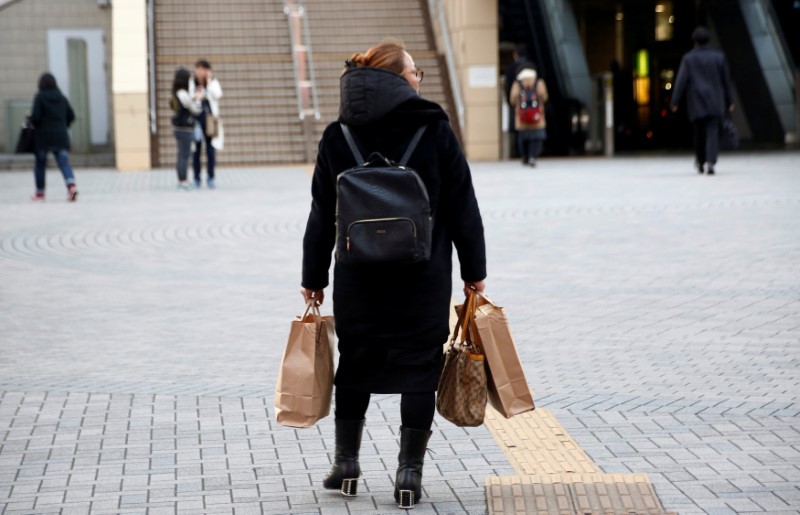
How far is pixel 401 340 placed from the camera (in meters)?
4.19

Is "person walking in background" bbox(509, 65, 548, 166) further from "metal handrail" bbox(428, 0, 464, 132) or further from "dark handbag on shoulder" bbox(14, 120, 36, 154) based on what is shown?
"dark handbag on shoulder" bbox(14, 120, 36, 154)

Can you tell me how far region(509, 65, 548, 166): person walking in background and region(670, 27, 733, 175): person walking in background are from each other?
12.2 feet

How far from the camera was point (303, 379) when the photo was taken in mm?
4227

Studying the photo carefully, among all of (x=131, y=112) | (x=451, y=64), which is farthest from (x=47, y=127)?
(x=451, y=64)

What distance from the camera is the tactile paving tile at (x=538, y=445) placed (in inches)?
183

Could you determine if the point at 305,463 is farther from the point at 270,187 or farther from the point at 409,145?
the point at 270,187

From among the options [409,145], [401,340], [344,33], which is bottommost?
[401,340]

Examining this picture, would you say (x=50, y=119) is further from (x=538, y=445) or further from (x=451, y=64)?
(x=538, y=445)

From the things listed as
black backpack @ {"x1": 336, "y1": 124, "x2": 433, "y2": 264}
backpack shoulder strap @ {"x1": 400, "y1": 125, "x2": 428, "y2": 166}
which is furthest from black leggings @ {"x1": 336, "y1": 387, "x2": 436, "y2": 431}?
backpack shoulder strap @ {"x1": 400, "y1": 125, "x2": 428, "y2": 166}

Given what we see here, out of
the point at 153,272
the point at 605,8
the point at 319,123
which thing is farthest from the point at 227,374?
the point at 605,8

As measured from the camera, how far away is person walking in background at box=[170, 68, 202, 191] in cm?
1780

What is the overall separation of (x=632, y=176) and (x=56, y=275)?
10.2 meters

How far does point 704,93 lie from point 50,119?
8.46 m

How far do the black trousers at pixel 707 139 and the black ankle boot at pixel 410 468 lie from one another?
43.7ft
